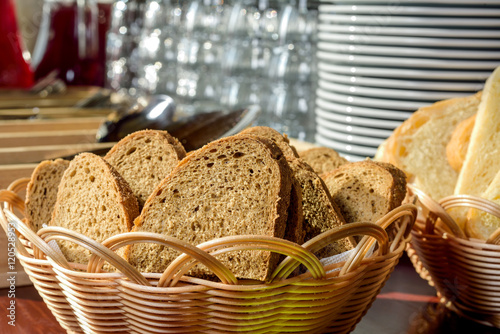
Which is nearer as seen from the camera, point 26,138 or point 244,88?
point 26,138

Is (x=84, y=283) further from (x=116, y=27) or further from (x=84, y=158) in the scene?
(x=116, y=27)

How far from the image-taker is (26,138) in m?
1.12

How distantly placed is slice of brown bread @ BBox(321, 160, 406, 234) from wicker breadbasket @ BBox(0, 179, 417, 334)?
0.06 metres

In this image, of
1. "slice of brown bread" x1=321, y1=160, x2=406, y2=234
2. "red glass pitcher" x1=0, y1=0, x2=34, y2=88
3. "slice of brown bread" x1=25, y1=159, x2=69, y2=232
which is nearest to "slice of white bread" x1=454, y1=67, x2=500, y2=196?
"slice of brown bread" x1=321, y1=160, x2=406, y2=234

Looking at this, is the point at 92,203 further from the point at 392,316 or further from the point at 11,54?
the point at 11,54

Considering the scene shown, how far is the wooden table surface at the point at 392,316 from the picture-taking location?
2.32ft

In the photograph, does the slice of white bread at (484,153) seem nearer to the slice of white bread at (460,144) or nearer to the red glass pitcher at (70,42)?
the slice of white bread at (460,144)

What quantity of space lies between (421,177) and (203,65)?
120 centimetres

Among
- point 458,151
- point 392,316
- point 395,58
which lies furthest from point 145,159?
point 395,58

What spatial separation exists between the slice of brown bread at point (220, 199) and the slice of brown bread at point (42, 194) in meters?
0.19

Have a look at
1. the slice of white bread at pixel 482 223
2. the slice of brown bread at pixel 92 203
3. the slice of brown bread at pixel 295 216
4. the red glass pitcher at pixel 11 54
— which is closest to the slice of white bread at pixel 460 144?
the slice of white bread at pixel 482 223

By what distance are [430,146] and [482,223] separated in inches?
9.8

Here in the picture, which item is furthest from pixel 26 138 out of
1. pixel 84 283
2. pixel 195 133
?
pixel 84 283

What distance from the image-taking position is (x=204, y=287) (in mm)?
506
